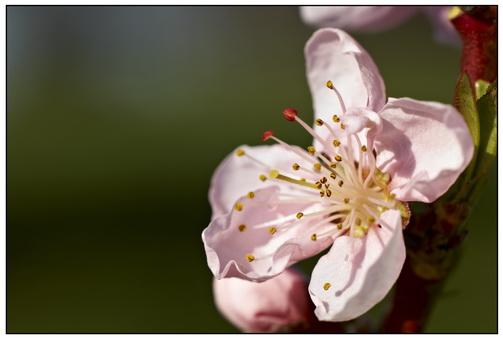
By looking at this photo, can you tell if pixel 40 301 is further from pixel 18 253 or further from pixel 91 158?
pixel 91 158

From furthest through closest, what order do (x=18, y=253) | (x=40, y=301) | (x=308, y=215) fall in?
(x=18, y=253) → (x=40, y=301) → (x=308, y=215)

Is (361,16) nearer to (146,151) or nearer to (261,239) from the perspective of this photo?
(261,239)

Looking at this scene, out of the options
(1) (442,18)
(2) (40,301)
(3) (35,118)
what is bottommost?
(2) (40,301)

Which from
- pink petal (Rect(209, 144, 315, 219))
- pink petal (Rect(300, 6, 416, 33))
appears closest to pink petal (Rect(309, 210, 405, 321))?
pink petal (Rect(209, 144, 315, 219))

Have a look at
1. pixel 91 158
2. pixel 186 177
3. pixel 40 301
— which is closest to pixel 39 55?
pixel 91 158

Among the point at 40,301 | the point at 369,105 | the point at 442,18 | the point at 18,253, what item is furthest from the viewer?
the point at 18,253

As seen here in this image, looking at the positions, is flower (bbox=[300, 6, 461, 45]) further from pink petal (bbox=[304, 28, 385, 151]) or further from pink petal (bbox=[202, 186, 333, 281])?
pink petal (bbox=[202, 186, 333, 281])

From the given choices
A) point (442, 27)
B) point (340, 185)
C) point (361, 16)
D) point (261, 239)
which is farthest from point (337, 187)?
point (442, 27)

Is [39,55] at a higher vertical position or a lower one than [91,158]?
higher
